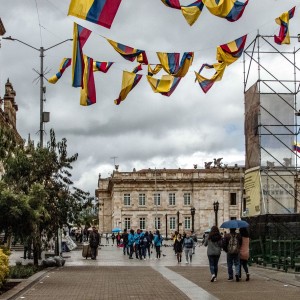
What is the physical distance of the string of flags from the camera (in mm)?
13000

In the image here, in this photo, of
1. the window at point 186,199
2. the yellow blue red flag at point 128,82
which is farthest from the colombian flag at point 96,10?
the window at point 186,199

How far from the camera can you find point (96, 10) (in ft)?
42.5

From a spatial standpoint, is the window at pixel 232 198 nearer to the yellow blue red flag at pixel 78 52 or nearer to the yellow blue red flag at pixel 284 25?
the yellow blue red flag at pixel 284 25

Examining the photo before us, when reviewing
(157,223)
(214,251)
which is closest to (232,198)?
(157,223)

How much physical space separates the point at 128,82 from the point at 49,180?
32.4ft

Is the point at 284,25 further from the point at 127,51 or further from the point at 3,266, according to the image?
the point at 3,266

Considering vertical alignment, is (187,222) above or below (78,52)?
above

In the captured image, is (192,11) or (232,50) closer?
(192,11)

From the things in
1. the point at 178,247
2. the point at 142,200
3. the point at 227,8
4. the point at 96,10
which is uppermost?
the point at 142,200

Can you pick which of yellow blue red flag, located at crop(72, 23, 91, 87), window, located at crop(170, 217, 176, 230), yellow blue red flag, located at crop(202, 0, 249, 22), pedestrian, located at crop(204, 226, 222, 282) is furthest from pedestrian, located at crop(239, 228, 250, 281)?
window, located at crop(170, 217, 176, 230)

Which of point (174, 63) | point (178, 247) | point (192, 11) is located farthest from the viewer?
point (178, 247)

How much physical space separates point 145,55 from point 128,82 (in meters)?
0.88

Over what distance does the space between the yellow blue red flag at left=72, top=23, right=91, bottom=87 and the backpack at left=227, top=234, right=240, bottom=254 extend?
21.4 feet

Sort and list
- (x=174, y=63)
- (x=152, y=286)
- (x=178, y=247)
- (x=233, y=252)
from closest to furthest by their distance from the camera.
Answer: (x=152, y=286)
(x=174, y=63)
(x=233, y=252)
(x=178, y=247)
